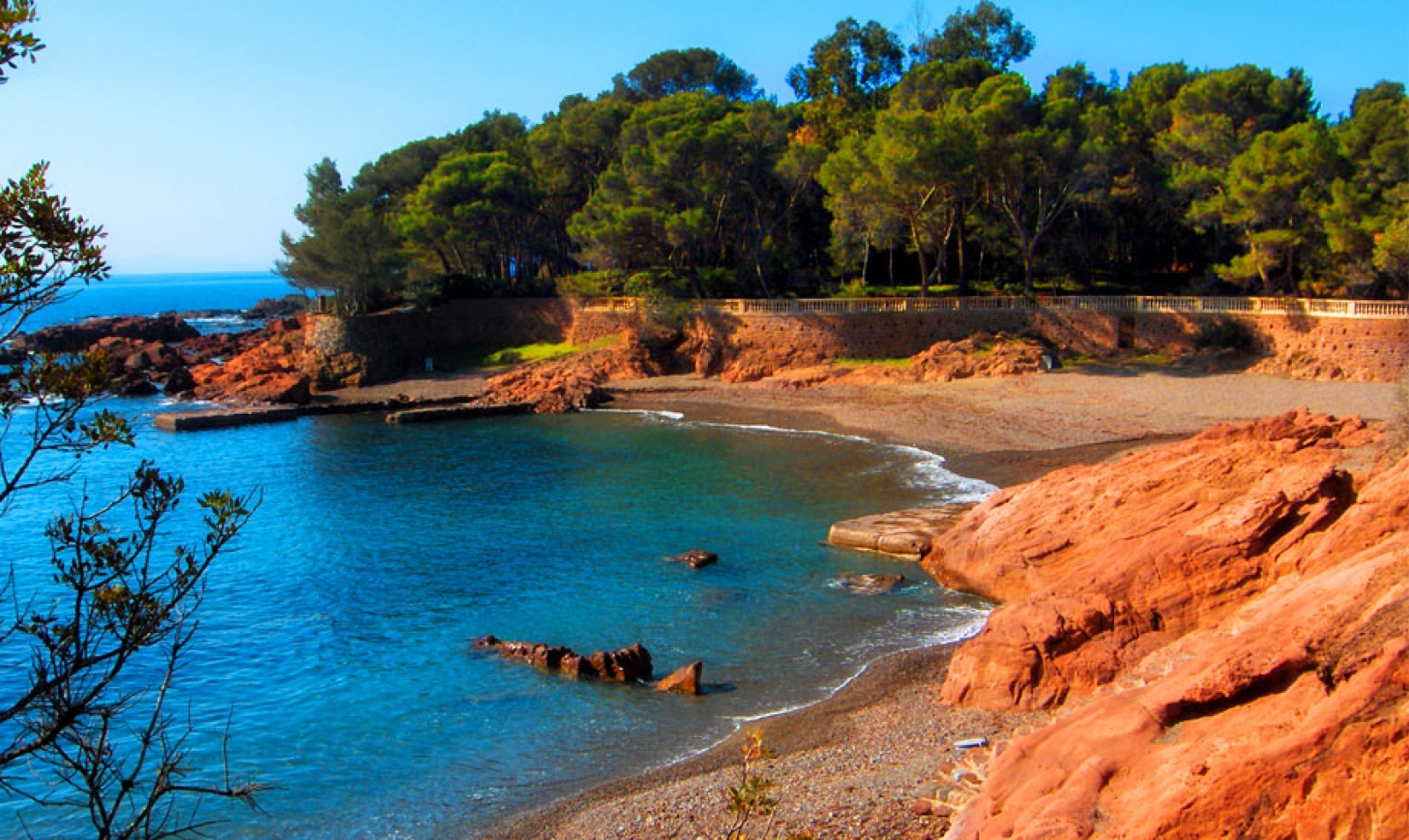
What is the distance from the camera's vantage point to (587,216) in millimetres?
61062

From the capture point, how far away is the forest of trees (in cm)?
4794

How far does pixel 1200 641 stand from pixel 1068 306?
40916 millimetres

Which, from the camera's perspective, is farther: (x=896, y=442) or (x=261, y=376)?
(x=261, y=376)

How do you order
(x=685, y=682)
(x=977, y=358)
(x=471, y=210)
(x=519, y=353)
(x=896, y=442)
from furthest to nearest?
(x=471, y=210) < (x=519, y=353) < (x=977, y=358) < (x=896, y=442) < (x=685, y=682)

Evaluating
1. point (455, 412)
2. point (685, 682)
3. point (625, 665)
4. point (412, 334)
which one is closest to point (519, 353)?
point (412, 334)

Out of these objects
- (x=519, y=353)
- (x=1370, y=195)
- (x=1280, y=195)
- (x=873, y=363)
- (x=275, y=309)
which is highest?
(x=1280, y=195)

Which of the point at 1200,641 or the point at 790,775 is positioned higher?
the point at 1200,641

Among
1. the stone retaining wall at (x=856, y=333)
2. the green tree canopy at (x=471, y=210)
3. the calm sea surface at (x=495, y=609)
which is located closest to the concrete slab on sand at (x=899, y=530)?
the calm sea surface at (x=495, y=609)

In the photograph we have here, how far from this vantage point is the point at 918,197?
177 feet

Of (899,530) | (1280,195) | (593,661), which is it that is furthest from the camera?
(1280,195)

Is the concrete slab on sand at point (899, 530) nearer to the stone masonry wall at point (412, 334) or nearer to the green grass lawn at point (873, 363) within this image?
the green grass lawn at point (873, 363)

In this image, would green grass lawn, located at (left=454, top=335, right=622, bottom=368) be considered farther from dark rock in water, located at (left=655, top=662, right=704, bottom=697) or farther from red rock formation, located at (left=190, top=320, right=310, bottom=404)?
dark rock in water, located at (left=655, top=662, right=704, bottom=697)

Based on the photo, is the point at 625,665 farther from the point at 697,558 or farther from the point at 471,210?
the point at 471,210

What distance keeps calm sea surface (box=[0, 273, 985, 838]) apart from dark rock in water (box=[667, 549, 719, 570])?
0.36 meters
